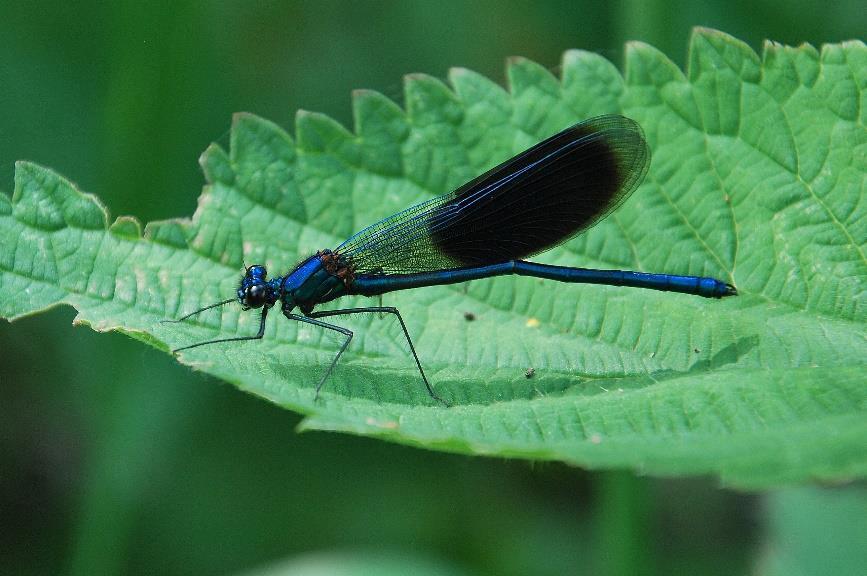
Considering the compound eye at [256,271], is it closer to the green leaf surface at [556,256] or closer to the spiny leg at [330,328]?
the green leaf surface at [556,256]

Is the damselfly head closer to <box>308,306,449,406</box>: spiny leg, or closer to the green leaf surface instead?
the green leaf surface

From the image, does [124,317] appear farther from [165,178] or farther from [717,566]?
[717,566]

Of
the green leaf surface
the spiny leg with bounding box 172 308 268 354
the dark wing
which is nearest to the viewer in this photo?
the green leaf surface

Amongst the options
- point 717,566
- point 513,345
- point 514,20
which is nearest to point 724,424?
point 513,345

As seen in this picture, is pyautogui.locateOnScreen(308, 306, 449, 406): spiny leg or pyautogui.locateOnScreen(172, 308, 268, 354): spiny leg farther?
pyautogui.locateOnScreen(308, 306, 449, 406): spiny leg

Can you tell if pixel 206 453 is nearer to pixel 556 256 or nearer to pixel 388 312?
pixel 388 312

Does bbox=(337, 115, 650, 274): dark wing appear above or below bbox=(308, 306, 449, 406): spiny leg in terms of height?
above

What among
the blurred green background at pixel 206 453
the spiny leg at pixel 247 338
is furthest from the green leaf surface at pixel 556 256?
the blurred green background at pixel 206 453

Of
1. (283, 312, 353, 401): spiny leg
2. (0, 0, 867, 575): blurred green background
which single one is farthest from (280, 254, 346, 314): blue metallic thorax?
(0, 0, 867, 575): blurred green background

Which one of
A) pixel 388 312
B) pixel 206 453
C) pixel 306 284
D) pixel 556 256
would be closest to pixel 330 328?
pixel 388 312
